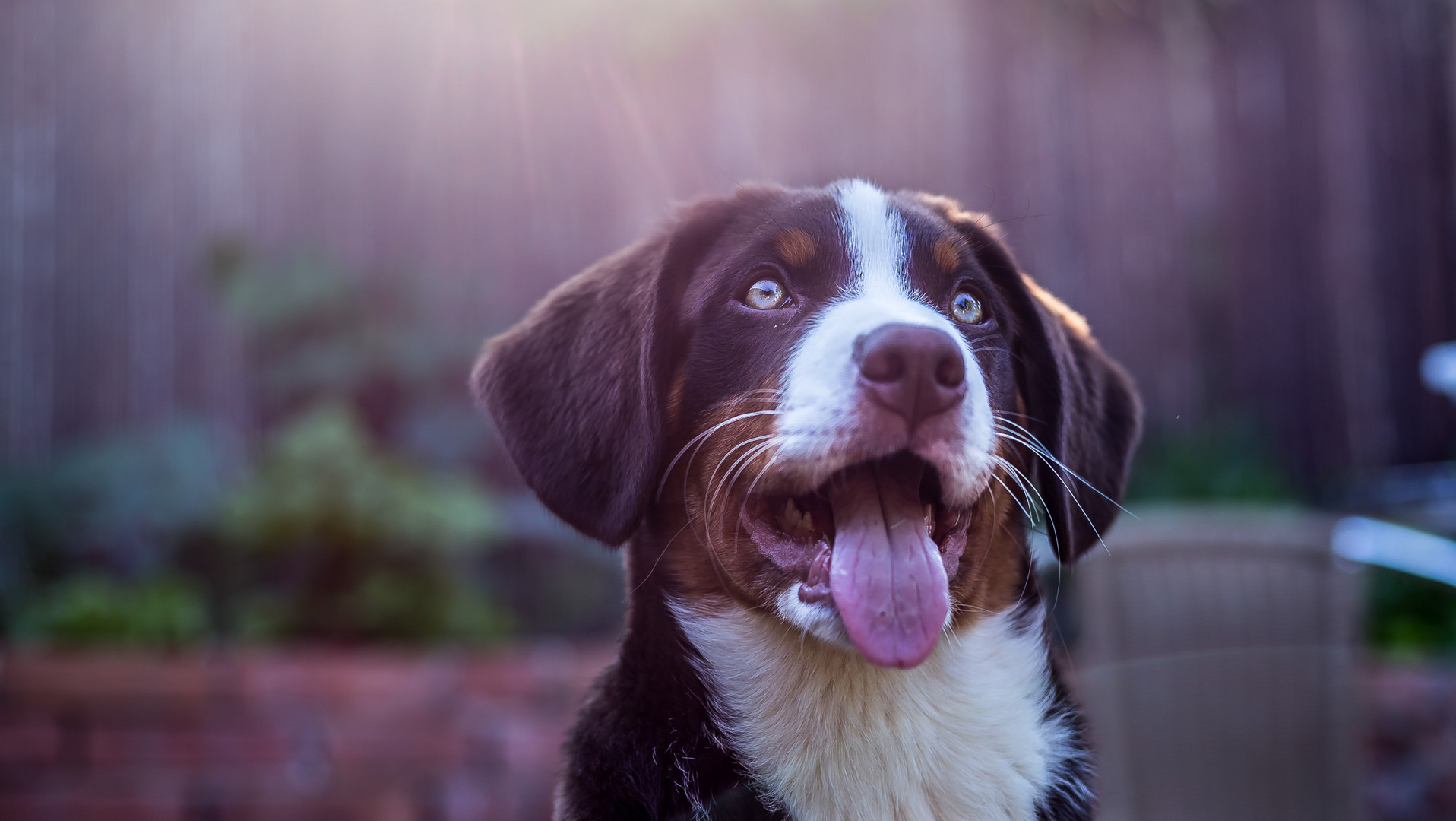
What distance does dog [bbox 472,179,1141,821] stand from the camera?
1.86 m

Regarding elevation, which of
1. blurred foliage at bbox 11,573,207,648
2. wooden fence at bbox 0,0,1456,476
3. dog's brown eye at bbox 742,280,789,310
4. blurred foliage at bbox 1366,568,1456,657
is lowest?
blurred foliage at bbox 1366,568,1456,657

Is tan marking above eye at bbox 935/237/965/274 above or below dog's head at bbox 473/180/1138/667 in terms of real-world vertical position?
above

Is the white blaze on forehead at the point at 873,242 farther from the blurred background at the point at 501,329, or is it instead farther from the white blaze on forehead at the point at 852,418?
the blurred background at the point at 501,329

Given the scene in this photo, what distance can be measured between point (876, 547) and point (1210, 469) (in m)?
5.73

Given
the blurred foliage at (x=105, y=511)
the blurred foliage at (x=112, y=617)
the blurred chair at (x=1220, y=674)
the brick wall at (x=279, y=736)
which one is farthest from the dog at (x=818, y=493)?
the blurred foliage at (x=105, y=511)

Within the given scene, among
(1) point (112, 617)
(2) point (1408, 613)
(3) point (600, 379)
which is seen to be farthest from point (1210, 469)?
(1) point (112, 617)

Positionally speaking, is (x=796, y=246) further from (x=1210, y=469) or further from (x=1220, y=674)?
(x=1210, y=469)

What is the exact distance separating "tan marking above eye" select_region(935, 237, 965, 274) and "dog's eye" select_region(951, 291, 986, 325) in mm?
61

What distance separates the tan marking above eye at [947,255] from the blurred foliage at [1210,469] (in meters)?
4.73

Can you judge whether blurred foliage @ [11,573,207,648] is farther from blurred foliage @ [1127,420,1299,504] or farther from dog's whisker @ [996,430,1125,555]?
blurred foliage @ [1127,420,1299,504]

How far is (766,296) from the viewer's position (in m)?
2.25

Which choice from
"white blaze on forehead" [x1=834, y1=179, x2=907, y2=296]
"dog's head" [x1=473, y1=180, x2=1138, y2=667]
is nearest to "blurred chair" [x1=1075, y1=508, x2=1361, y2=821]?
"dog's head" [x1=473, y1=180, x2=1138, y2=667]

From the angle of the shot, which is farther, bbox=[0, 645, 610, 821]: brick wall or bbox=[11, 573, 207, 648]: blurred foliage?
bbox=[11, 573, 207, 648]: blurred foliage

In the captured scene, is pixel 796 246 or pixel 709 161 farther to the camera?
pixel 709 161
